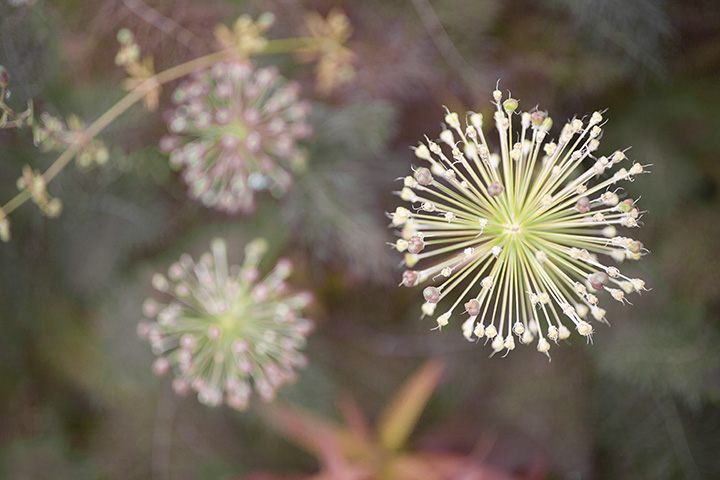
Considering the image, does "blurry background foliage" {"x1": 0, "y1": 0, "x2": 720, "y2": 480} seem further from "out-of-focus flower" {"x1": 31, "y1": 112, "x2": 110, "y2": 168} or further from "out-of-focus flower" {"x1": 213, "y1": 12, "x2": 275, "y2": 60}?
"out-of-focus flower" {"x1": 31, "y1": 112, "x2": 110, "y2": 168}

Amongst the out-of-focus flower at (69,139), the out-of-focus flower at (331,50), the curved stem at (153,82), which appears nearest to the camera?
the out-of-focus flower at (69,139)

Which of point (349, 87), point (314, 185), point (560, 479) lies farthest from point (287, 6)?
point (560, 479)

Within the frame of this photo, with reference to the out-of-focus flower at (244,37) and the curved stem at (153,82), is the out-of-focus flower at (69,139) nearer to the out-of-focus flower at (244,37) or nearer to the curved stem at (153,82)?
the curved stem at (153,82)

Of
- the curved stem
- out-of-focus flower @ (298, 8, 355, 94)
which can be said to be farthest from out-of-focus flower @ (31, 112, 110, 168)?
out-of-focus flower @ (298, 8, 355, 94)

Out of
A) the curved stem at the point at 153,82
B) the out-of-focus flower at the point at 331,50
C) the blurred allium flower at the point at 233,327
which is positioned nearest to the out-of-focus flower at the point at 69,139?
the curved stem at the point at 153,82

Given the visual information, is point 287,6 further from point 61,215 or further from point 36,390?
point 36,390

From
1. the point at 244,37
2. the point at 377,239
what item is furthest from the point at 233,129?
the point at 377,239
